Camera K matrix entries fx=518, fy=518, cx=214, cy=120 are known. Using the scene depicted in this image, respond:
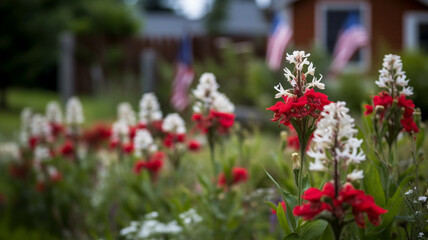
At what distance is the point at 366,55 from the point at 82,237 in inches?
472

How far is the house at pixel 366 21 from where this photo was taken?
1467 cm

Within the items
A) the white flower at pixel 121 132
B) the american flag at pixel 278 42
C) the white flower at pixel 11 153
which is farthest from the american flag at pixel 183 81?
the white flower at pixel 121 132

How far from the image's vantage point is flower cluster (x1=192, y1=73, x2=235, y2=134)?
9.36 ft

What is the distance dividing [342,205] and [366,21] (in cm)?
1440

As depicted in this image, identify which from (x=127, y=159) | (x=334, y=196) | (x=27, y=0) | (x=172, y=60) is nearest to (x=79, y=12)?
(x=27, y=0)

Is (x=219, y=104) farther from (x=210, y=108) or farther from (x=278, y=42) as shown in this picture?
(x=278, y=42)

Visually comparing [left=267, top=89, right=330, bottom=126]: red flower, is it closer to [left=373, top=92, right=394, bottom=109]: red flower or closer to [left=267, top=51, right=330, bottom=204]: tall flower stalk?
[left=267, top=51, right=330, bottom=204]: tall flower stalk

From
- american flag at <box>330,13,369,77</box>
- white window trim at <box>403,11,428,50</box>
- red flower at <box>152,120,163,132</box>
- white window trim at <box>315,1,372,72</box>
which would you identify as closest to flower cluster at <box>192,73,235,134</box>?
red flower at <box>152,120,163,132</box>

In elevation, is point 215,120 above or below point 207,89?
below

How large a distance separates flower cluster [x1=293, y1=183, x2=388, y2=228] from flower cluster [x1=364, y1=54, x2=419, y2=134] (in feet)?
1.84

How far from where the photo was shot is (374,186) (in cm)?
180

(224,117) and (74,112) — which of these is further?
(74,112)

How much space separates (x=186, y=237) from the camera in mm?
3154

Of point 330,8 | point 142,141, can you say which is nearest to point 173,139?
point 142,141
